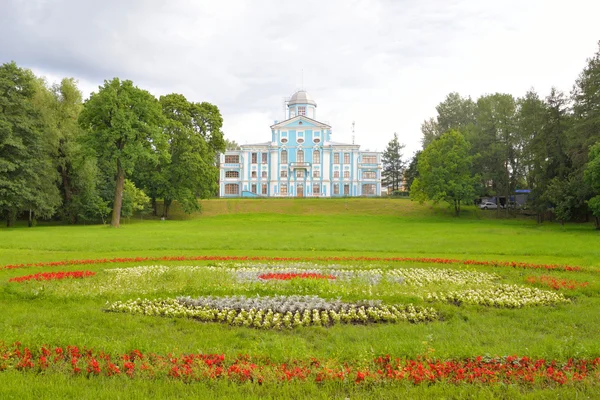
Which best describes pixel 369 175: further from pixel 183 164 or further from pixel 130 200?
pixel 130 200

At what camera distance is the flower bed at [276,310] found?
8.58m

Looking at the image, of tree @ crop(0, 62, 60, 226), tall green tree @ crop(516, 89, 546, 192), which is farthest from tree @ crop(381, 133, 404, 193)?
Result: tree @ crop(0, 62, 60, 226)

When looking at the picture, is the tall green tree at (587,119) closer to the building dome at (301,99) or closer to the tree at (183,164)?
the tree at (183,164)

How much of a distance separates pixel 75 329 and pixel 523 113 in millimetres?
54255

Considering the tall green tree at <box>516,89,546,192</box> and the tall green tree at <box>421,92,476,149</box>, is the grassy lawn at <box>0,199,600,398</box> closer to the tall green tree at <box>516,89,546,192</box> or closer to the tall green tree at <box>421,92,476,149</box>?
the tall green tree at <box>516,89,546,192</box>

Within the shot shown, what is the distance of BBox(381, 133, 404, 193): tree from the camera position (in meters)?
91.4

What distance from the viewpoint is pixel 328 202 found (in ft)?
218

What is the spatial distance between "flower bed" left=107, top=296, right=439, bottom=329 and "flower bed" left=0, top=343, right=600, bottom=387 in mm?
2394

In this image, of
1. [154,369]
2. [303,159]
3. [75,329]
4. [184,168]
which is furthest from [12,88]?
[303,159]

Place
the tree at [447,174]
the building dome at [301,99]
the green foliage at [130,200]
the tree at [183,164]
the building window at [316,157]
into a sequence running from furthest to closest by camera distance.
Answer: the building dome at [301,99], the building window at [316,157], the tree at [447,174], the tree at [183,164], the green foliage at [130,200]

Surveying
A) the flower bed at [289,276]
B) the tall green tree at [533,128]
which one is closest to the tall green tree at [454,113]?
the tall green tree at [533,128]

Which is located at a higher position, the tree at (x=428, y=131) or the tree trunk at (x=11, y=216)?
the tree at (x=428, y=131)

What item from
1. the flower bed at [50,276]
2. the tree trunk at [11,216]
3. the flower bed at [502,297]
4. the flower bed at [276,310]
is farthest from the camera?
the tree trunk at [11,216]

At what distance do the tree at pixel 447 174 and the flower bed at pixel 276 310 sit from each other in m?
45.7
